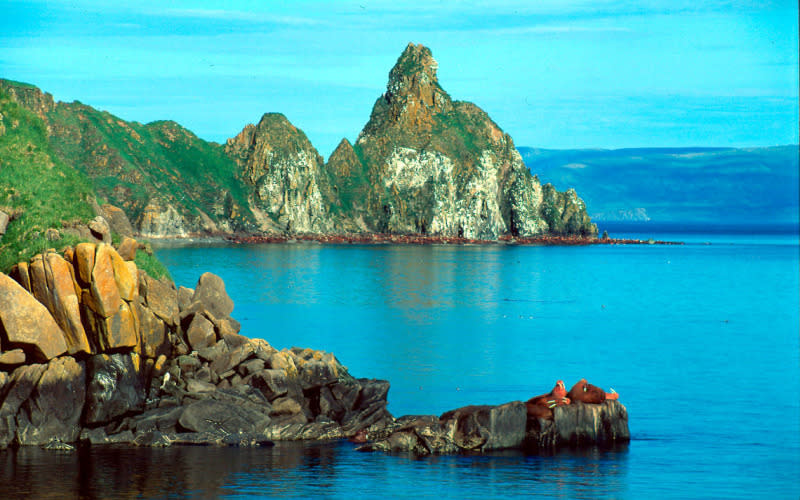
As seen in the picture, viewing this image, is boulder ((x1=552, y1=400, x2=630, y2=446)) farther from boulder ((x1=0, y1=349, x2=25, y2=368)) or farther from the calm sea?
boulder ((x1=0, y1=349, x2=25, y2=368))

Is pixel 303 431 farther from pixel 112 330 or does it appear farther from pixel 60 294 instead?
pixel 60 294

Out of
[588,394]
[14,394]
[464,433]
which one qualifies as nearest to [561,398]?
[588,394]

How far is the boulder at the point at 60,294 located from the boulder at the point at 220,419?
4310mm

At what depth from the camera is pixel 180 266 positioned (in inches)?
5231

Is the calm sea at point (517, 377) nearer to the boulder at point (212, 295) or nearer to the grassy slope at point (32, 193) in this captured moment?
the boulder at point (212, 295)

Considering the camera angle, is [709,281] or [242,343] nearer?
[242,343]

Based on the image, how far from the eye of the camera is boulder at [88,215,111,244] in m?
38.8

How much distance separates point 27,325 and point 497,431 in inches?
649

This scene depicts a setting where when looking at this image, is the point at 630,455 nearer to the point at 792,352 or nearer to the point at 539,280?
the point at 792,352

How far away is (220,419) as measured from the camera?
32.2m

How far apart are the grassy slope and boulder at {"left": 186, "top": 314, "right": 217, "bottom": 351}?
5.66 meters

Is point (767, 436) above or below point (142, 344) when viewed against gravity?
below

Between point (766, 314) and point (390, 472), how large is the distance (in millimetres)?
78392

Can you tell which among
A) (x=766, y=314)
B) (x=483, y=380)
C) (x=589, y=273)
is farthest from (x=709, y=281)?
(x=483, y=380)
